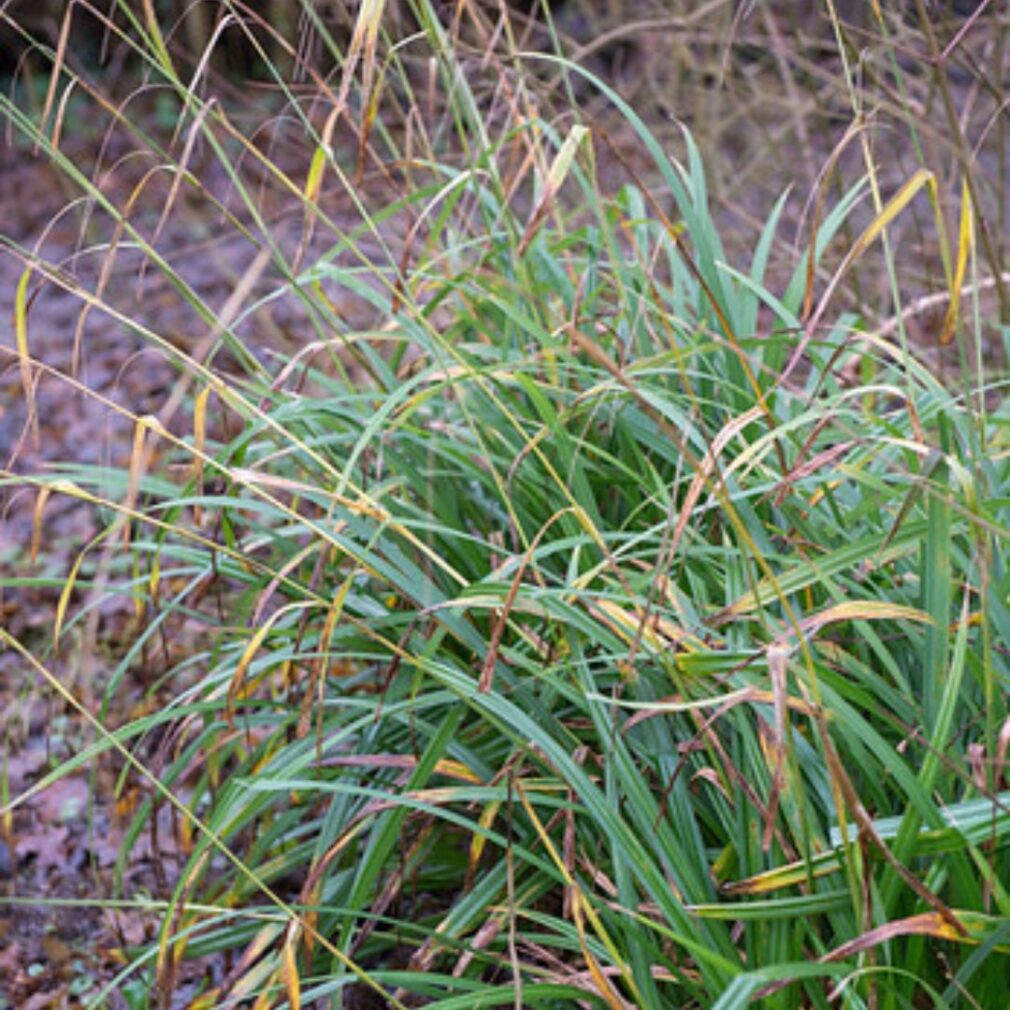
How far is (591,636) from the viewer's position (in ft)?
6.46

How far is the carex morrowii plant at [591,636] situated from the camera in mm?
1780

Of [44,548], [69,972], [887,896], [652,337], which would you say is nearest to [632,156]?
[44,548]

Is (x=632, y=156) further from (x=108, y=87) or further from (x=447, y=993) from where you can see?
(x=447, y=993)

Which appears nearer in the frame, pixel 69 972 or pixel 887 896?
pixel 887 896

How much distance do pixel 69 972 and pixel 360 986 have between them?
684mm

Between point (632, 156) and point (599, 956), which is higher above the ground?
point (599, 956)

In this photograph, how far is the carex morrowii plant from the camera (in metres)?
1.78

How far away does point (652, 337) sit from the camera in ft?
8.71

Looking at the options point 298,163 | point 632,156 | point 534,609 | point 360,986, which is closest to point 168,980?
point 360,986

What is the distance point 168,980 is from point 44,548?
261cm

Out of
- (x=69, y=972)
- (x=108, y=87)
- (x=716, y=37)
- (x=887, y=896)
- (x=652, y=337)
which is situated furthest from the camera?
(x=108, y=87)

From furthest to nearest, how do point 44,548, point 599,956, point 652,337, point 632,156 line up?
point 632,156
point 44,548
point 652,337
point 599,956

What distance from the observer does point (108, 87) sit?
7953 mm

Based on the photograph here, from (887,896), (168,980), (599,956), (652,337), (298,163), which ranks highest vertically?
(652,337)
